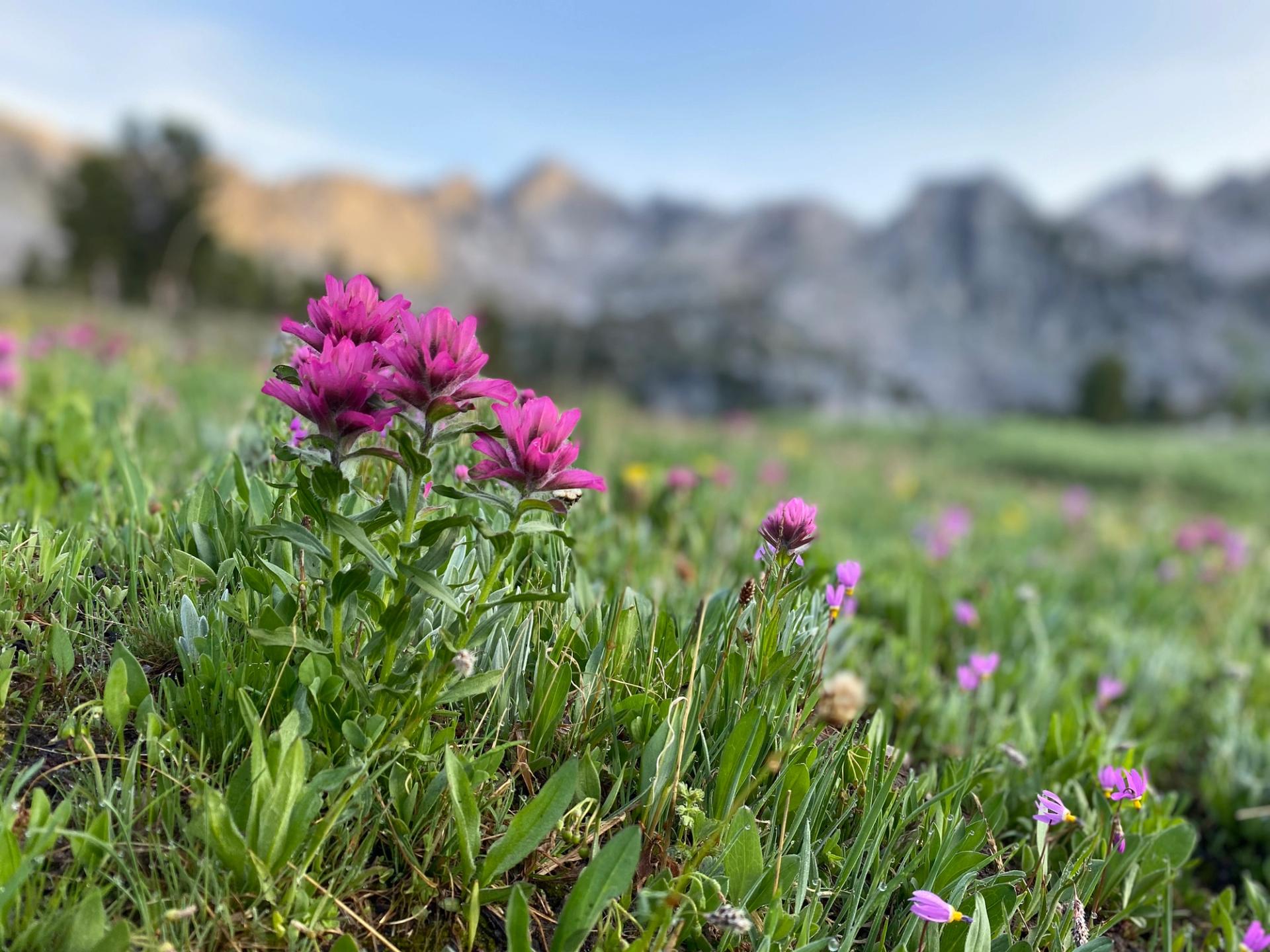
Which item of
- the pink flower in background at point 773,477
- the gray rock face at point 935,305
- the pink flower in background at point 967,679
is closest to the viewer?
the pink flower in background at point 967,679

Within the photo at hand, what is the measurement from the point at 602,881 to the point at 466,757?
257 millimetres

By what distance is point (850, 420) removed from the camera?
1783cm

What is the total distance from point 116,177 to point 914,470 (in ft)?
109

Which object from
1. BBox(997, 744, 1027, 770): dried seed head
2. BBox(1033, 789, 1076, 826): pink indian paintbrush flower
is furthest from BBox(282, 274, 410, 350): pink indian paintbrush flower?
BBox(997, 744, 1027, 770): dried seed head

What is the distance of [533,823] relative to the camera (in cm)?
111

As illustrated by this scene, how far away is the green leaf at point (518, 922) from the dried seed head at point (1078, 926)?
830 mm

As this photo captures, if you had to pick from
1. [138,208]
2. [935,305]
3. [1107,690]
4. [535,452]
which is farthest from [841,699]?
[935,305]

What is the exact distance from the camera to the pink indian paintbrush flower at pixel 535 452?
1.02 m

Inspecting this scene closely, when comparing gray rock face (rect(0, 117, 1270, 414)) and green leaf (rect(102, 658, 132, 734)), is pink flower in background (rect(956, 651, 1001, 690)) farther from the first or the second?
gray rock face (rect(0, 117, 1270, 414))

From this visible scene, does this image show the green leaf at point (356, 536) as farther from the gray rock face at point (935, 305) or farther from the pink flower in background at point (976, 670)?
the gray rock face at point (935, 305)

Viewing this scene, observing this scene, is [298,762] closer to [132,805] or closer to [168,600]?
[132,805]

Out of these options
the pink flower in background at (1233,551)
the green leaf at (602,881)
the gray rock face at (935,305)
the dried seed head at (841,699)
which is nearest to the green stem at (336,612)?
the green leaf at (602,881)

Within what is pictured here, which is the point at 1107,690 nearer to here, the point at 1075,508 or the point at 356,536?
the point at 356,536

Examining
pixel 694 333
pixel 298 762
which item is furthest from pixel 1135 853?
pixel 694 333
